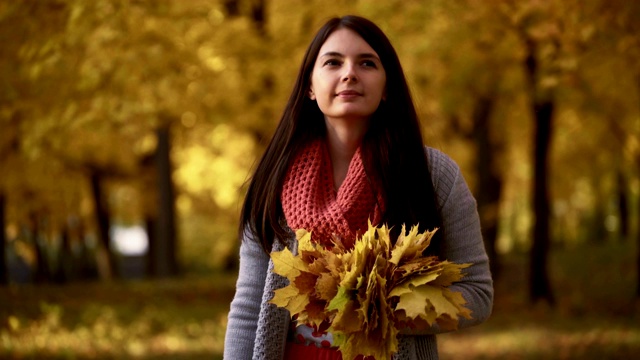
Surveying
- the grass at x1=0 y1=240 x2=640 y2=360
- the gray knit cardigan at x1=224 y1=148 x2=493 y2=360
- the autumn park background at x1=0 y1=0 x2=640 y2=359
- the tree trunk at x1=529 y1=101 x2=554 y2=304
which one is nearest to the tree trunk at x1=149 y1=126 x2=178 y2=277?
the autumn park background at x1=0 y1=0 x2=640 y2=359

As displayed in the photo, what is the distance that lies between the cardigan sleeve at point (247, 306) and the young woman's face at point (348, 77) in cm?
56

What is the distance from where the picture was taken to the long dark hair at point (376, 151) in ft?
9.32

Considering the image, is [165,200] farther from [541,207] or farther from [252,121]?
[541,207]

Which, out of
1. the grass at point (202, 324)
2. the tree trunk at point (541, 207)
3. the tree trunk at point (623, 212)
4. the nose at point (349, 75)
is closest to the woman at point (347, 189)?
the nose at point (349, 75)

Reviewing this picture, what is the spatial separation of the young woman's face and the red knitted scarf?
163 mm

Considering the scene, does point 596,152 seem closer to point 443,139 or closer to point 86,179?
point 443,139

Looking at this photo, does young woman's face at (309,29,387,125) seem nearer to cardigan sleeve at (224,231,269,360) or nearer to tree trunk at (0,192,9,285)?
cardigan sleeve at (224,231,269,360)

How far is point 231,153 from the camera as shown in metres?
20.4

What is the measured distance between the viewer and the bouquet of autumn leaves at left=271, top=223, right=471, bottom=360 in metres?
2.36

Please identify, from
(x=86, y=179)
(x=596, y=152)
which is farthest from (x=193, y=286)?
(x=596, y=152)

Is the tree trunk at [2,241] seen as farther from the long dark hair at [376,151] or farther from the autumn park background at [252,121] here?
the long dark hair at [376,151]

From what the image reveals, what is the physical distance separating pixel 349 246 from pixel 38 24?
5522 millimetres

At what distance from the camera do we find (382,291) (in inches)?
93.5

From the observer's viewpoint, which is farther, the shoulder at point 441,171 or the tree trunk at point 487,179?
the tree trunk at point 487,179
